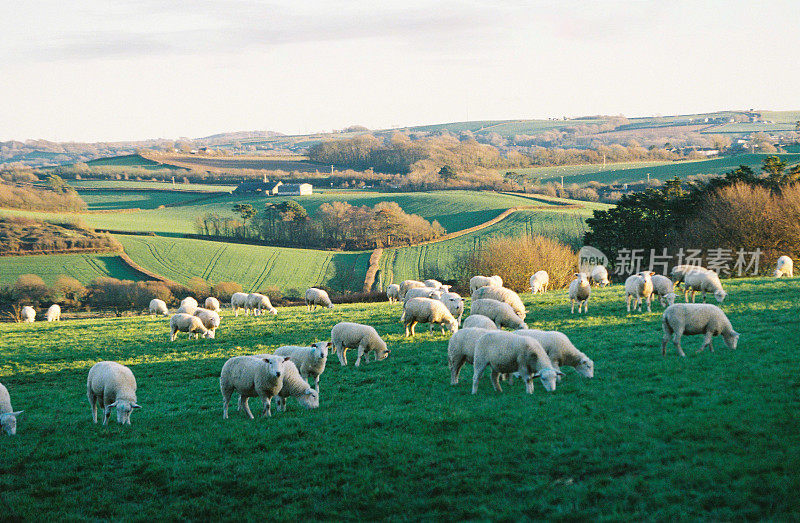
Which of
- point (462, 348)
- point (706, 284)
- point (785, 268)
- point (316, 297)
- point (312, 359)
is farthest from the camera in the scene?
point (316, 297)

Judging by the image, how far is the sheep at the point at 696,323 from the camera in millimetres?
15383

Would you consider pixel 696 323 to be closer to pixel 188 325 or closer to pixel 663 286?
pixel 663 286

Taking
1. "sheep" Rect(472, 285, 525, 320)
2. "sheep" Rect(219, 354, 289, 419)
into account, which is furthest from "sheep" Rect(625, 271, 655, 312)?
"sheep" Rect(219, 354, 289, 419)

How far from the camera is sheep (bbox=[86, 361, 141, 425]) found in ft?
45.0

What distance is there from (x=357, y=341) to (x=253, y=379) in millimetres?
5341

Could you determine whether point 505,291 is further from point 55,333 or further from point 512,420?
point 55,333

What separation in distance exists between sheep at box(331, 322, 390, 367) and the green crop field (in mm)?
1249

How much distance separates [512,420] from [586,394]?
2.30 metres

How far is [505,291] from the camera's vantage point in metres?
24.8

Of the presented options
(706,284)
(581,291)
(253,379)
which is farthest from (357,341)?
(706,284)

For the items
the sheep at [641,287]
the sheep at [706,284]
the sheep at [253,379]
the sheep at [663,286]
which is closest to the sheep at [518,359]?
the sheep at [253,379]

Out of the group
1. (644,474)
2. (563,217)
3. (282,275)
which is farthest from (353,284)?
(644,474)

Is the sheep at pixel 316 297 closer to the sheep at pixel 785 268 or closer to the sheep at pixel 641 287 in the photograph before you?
the sheep at pixel 641 287

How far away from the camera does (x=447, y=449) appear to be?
992cm
